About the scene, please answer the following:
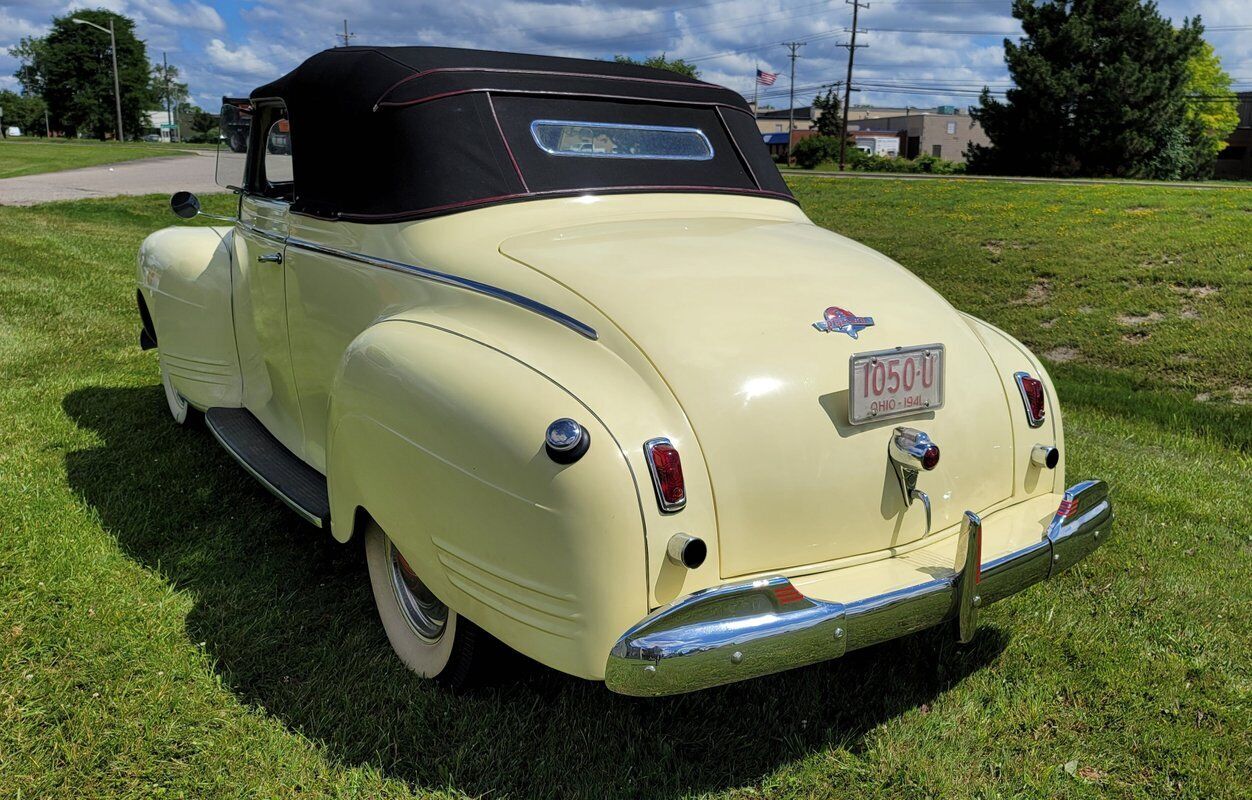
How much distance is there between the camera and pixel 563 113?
328 centimetres

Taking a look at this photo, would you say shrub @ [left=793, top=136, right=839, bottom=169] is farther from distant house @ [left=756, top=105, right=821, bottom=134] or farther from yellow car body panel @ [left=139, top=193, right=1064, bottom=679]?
yellow car body panel @ [left=139, top=193, right=1064, bottom=679]

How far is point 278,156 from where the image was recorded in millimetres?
4098

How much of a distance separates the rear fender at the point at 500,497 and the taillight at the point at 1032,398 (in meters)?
1.41

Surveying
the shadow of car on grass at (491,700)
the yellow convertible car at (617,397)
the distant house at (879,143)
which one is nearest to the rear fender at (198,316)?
the yellow convertible car at (617,397)

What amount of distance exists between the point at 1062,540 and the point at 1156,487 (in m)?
2.20

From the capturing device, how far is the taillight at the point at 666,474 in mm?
2152

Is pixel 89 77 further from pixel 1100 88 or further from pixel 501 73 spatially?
pixel 501 73

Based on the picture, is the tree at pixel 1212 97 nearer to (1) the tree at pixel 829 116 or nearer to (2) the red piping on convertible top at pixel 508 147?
(1) the tree at pixel 829 116

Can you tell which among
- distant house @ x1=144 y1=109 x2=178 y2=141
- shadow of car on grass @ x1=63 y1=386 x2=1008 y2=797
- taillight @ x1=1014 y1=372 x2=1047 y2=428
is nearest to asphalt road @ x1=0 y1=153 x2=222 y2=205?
shadow of car on grass @ x1=63 y1=386 x2=1008 y2=797

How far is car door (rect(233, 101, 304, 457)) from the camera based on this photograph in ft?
12.2

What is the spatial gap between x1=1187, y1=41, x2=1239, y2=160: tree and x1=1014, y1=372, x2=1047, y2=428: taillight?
49.4 m

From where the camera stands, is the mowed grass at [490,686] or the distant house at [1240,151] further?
the distant house at [1240,151]

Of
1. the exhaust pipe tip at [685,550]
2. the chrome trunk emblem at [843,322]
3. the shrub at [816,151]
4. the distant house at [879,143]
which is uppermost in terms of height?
the distant house at [879,143]

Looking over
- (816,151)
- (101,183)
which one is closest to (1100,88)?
(816,151)
